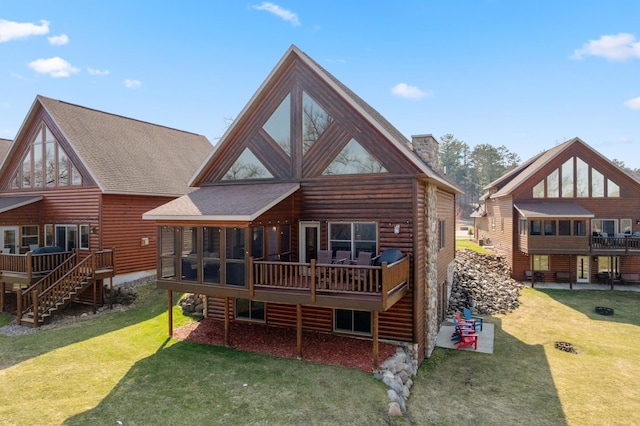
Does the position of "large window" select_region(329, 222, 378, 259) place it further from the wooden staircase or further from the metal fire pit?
the metal fire pit

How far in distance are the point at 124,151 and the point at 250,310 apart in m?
13.2

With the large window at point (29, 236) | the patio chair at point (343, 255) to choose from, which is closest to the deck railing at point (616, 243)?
the patio chair at point (343, 255)

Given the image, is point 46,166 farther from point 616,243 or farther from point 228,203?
point 616,243

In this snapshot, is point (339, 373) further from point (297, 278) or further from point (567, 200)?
point (567, 200)

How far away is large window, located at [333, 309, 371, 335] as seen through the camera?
11.9 meters

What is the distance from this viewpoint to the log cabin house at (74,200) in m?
16.2

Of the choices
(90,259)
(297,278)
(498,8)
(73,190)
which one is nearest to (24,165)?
(73,190)

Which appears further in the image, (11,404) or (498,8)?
(498,8)

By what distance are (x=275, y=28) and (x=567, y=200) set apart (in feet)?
74.6

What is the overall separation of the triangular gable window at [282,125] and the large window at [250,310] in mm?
6025

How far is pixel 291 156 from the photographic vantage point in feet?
42.2

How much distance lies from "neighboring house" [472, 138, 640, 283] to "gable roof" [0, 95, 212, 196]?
23051mm

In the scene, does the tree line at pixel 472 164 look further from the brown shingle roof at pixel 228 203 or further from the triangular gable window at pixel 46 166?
the triangular gable window at pixel 46 166

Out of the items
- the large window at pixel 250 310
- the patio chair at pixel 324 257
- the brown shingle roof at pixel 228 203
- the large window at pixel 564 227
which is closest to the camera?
the brown shingle roof at pixel 228 203
